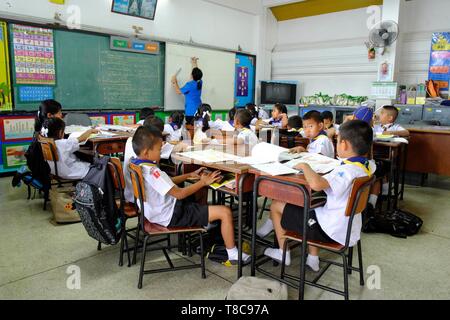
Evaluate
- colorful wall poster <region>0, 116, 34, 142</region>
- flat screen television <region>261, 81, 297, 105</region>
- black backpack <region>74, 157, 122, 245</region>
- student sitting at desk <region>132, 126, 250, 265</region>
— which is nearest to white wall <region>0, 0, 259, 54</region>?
flat screen television <region>261, 81, 297, 105</region>

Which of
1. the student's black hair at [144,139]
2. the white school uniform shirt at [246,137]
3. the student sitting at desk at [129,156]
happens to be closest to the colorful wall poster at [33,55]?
the student sitting at desk at [129,156]

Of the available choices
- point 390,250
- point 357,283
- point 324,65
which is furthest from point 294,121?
point 324,65

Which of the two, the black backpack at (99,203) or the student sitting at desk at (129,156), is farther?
the student sitting at desk at (129,156)

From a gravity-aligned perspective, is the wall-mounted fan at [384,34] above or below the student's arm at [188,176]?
above

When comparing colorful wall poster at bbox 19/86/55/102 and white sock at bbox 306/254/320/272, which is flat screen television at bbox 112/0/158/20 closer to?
colorful wall poster at bbox 19/86/55/102

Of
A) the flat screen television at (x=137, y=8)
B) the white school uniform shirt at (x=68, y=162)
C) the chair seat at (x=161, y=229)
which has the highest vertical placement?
the flat screen television at (x=137, y=8)

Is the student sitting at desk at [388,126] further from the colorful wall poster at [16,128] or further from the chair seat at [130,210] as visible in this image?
the colorful wall poster at [16,128]

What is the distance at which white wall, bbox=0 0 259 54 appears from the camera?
4.75 m

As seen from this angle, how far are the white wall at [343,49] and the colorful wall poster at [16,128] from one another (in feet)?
18.0

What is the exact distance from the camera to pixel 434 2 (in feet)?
20.6

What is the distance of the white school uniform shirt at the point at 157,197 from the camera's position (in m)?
1.91

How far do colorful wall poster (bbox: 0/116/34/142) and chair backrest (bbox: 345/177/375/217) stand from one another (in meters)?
4.44
